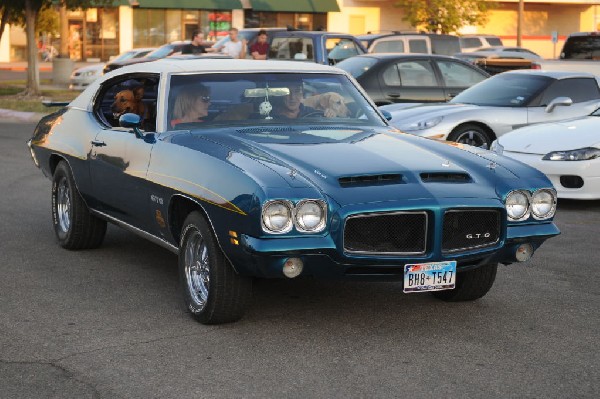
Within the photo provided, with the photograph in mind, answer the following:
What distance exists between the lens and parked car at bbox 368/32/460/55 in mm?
26406

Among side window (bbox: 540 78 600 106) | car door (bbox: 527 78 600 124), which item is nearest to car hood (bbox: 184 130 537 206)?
car door (bbox: 527 78 600 124)

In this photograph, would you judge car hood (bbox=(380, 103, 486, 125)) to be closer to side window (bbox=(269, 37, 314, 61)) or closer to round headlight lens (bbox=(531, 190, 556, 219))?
round headlight lens (bbox=(531, 190, 556, 219))

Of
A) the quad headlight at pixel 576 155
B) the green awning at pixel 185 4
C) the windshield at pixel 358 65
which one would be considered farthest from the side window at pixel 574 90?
the green awning at pixel 185 4

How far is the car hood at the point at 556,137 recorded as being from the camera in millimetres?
12188

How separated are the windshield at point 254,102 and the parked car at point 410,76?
1025 cm

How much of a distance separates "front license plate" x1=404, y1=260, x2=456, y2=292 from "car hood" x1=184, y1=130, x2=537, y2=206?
0.39 meters

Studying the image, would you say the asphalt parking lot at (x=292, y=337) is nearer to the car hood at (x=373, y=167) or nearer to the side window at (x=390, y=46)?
the car hood at (x=373, y=167)

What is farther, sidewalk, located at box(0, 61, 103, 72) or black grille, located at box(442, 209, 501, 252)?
→ sidewalk, located at box(0, 61, 103, 72)

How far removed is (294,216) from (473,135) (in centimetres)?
885

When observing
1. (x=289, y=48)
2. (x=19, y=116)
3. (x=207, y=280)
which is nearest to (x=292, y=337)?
(x=207, y=280)

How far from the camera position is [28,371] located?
5785mm

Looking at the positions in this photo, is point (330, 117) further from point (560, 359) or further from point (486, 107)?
point (486, 107)

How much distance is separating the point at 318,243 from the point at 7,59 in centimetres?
5581

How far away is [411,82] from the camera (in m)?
19.0
